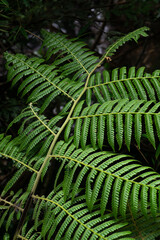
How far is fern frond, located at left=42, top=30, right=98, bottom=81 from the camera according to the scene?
1432 millimetres

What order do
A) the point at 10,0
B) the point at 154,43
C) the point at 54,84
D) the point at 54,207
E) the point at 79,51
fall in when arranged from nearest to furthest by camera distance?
the point at 54,207, the point at 54,84, the point at 79,51, the point at 10,0, the point at 154,43

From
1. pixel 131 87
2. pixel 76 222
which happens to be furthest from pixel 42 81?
pixel 76 222

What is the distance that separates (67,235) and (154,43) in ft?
11.5

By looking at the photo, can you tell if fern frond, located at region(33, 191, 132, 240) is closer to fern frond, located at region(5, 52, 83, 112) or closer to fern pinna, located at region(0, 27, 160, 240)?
fern pinna, located at region(0, 27, 160, 240)

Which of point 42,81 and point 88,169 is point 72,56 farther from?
point 88,169

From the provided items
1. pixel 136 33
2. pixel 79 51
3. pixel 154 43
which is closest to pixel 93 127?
pixel 79 51

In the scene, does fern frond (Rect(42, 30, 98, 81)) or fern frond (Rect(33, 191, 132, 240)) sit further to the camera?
fern frond (Rect(42, 30, 98, 81))

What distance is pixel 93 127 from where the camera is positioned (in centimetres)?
114

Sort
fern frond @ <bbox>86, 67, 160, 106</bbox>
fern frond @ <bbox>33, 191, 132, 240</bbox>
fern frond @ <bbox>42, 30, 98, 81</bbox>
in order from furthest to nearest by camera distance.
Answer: fern frond @ <bbox>42, 30, 98, 81</bbox>, fern frond @ <bbox>86, 67, 160, 106</bbox>, fern frond @ <bbox>33, 191, 132, 240</bbox>

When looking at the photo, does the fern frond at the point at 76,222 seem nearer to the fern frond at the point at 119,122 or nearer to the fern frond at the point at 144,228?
the fern frond at the point at 144,228

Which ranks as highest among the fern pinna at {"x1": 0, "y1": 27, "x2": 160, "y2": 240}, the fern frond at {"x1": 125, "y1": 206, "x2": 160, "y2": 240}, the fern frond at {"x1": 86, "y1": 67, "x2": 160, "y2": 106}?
the fern frond at {"x1": 86, "y1": 67, "x2": 160, "y2": 106}

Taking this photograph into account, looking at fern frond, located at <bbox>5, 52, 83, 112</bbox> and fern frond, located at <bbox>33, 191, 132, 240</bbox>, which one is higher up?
fern frond, located at <bbox>5, 52, 83, 112</bbox>

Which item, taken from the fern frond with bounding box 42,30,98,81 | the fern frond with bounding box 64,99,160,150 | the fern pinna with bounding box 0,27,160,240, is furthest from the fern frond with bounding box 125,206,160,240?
the fern frond with bounding box 42,30,98,81

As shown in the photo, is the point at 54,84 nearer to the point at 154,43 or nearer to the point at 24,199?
the point at 24,199
